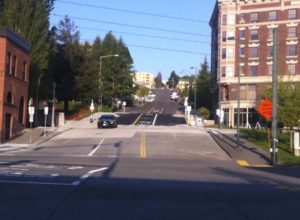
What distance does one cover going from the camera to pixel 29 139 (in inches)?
2124

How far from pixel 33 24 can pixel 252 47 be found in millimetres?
42728

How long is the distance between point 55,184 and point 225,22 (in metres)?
84.8

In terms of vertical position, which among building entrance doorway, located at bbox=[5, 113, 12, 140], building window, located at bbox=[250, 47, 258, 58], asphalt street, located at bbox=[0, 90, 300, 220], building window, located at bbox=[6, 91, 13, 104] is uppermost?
building window, located at bbox=[250, 47, 258, 58]

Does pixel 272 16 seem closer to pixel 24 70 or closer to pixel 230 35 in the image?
pixel 230 35

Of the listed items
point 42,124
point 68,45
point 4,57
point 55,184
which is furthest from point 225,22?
point 55,184

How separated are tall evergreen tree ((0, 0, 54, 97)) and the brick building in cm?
772

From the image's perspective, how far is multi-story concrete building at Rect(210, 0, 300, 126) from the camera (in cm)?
9456

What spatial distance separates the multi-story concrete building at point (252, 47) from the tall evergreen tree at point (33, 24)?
33848mm

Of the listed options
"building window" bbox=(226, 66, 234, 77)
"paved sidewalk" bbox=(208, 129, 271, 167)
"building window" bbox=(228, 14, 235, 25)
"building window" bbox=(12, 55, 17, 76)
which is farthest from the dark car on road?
"building window" bbox=(228, 14, 235, 25)

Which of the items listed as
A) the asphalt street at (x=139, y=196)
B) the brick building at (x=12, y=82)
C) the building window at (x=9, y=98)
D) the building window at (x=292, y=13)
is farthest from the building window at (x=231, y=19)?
the asphalt street at (x=139, y=196)

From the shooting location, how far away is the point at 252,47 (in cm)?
9762

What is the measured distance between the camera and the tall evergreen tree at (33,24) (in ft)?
217

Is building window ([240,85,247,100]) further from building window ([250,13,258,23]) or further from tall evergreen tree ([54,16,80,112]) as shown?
tall evergreen tree ([54,16,80,112])

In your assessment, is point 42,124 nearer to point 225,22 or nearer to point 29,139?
point 29,139
